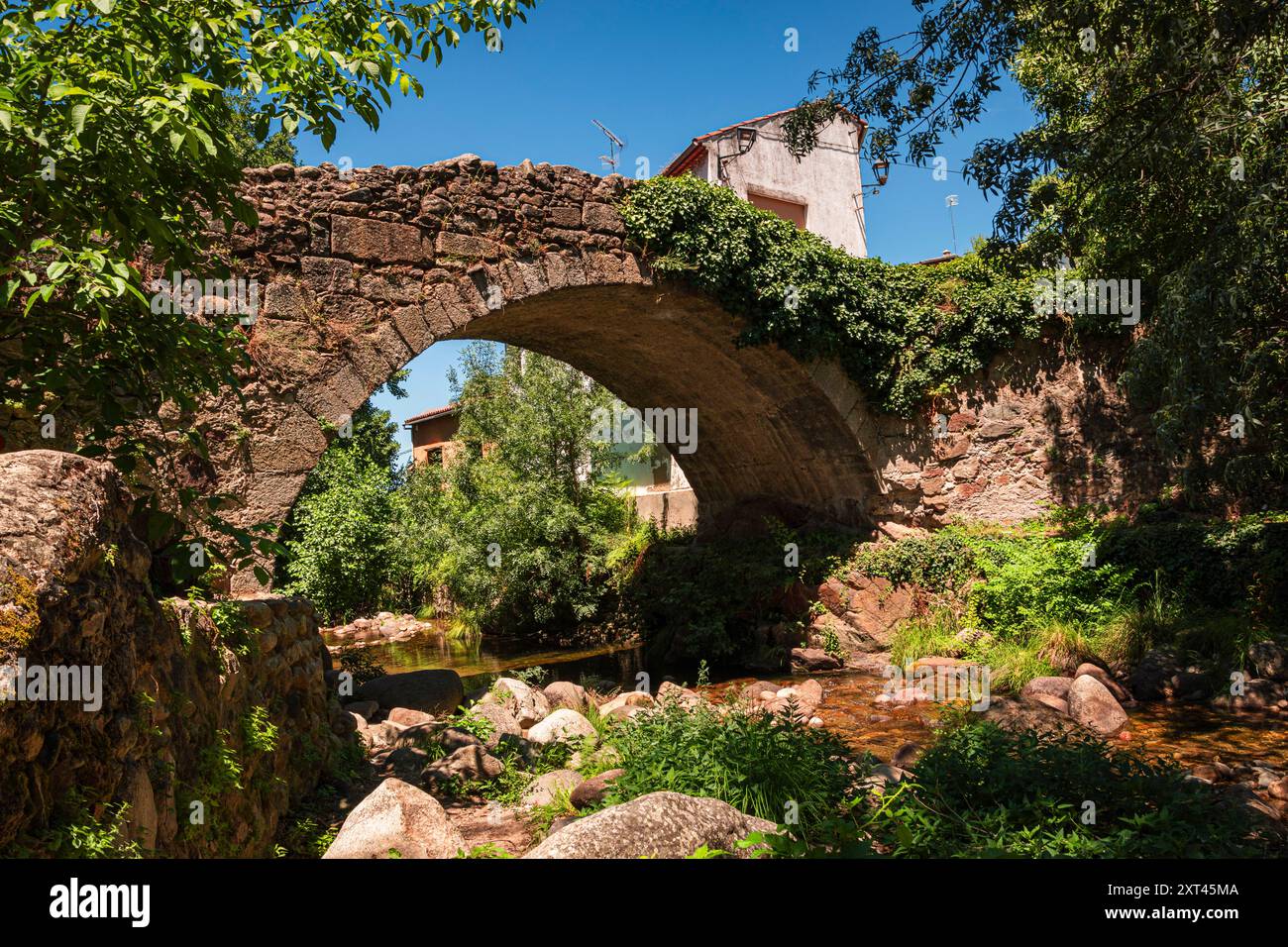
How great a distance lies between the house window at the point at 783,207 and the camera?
1706 centimetres

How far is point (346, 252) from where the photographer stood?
673 cm

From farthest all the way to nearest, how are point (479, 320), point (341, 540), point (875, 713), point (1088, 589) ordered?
1. point (341, 540)
2. point (1088, 589)
3. point (479, 320)
4. point (875, 713)

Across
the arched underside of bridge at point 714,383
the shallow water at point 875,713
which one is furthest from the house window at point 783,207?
the shallow water at point 875,713

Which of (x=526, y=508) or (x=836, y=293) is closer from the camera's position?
(x=836, y=293)

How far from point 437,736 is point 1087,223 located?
616cm

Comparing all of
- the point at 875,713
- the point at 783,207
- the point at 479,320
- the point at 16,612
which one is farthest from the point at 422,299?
the point at 783,207

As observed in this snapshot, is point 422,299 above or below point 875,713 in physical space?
above

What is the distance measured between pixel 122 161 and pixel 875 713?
256 inches

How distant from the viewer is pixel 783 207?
17484 millimetres

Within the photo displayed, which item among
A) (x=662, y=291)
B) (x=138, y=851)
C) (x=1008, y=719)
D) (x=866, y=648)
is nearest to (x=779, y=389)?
(x=662, y=291)

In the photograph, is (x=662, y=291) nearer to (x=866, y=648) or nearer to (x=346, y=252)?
(x=346, y=252)

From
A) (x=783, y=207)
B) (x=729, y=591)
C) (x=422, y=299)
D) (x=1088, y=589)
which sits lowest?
(x=729, y=591)

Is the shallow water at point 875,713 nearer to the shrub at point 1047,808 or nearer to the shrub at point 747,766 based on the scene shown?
the shrub at point 747,766

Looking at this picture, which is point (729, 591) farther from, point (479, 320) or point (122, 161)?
point (122, 161)
